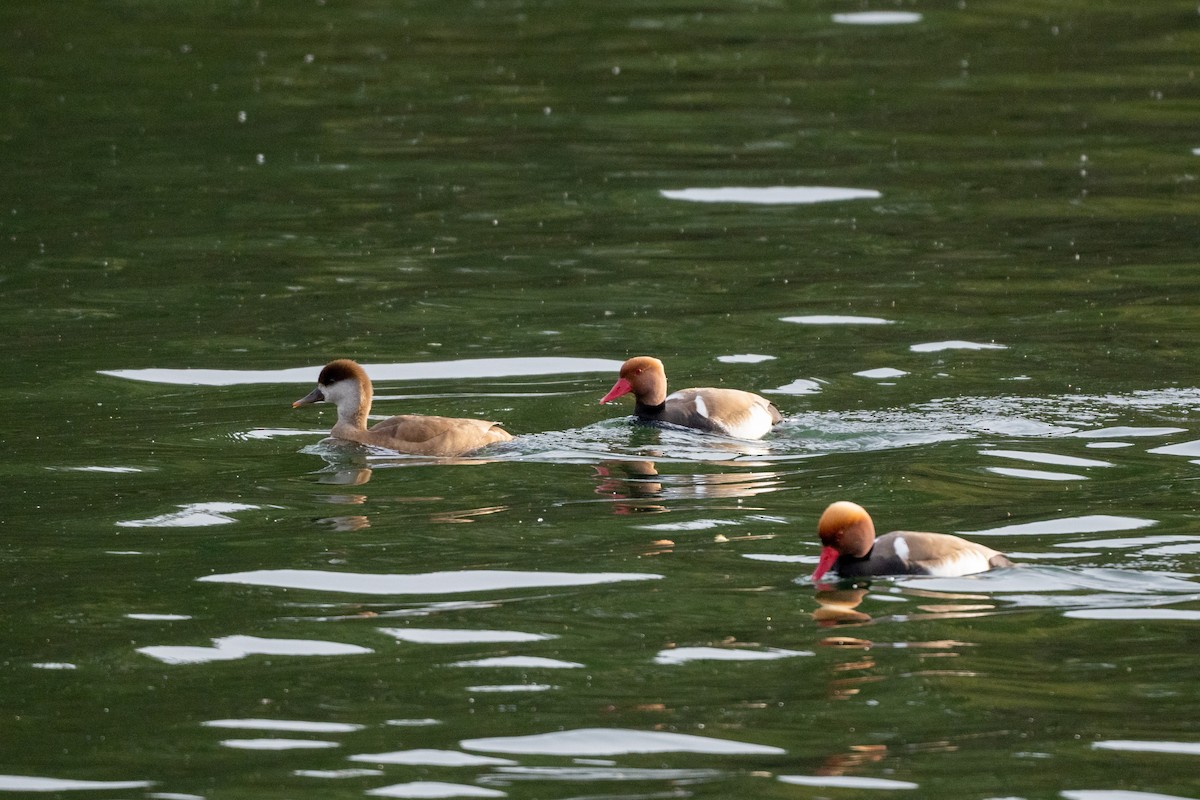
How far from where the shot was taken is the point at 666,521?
1155 centimetres

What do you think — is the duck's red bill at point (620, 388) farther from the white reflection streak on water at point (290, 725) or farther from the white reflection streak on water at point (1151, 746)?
the white reflection streak on water at point (1151, 746)

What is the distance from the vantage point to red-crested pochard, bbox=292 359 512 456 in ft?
43.1

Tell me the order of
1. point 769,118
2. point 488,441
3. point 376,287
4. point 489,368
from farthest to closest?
point 769,118 < point 376,287 < point 489,368 < point 488,441

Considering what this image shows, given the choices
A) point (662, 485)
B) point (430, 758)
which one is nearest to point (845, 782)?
point (430, 758)

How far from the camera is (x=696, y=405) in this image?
13.7 meters

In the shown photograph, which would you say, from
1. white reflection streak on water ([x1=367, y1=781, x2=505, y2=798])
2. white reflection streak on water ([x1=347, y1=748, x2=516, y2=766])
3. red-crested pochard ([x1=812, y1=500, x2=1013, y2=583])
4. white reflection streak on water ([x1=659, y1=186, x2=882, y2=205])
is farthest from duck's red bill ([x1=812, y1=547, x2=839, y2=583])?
white reflection streak on water ([x1=659, y1=186, x2=882, y2=205])

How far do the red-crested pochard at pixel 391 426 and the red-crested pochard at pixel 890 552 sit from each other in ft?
11.7

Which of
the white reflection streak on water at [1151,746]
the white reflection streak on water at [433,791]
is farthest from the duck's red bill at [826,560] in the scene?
the white reflection streak on water at [433,791]

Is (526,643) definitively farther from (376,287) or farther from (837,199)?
(837,199)

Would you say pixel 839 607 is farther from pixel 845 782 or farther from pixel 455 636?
pixel 845 782

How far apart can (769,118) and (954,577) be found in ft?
54.9

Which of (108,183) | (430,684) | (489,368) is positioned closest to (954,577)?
(430,684)

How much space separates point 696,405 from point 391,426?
209 centimetres

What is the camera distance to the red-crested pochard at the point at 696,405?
44.1ft
